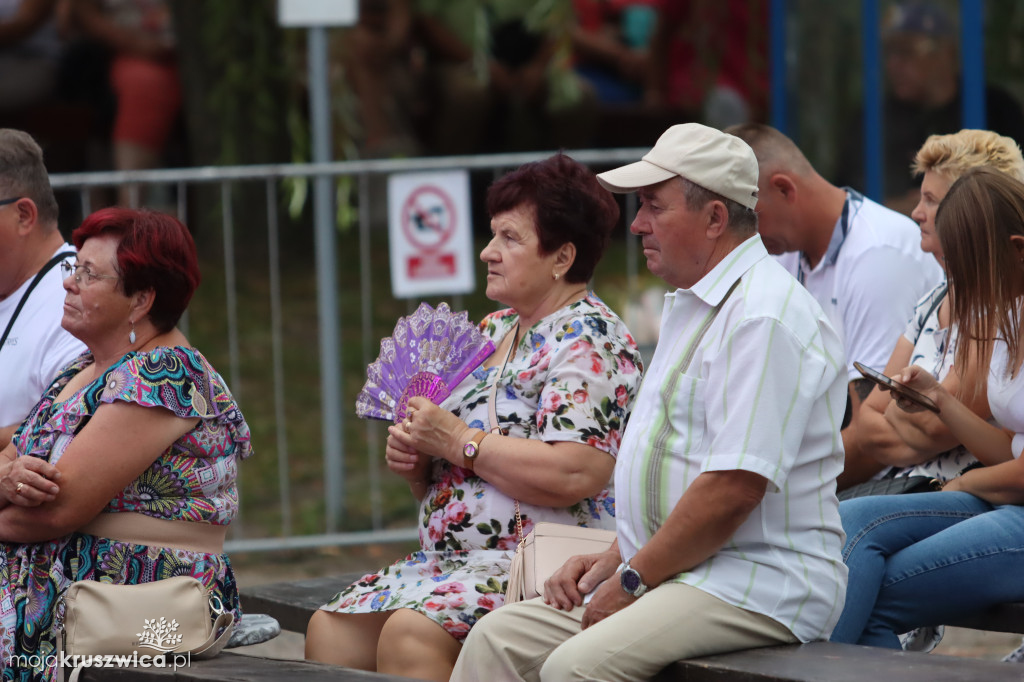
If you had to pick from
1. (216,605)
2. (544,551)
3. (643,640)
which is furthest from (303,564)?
(643,640)

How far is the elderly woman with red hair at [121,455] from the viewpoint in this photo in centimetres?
318

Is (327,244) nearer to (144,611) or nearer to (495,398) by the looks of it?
(495,398)

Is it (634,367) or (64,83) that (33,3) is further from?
(634,367)

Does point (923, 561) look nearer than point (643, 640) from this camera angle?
No

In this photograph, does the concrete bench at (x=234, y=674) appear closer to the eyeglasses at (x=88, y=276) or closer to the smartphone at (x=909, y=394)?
the eyeglasses at (x=88, y=276)

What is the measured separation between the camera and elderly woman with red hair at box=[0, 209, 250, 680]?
3.18m

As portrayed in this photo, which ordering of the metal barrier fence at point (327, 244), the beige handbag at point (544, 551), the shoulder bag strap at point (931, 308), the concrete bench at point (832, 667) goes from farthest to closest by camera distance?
the metal barrier fence at point (327, 244) → the shoulder bag strap at point (931, 308) → the beige handbag at point (544, 551) → the concrete bench at point (832, 667)

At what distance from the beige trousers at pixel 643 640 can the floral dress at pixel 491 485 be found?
285 millimetres

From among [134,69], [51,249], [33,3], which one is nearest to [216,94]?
[134,69]

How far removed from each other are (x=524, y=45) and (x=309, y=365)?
12.2ft

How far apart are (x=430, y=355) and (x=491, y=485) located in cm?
36

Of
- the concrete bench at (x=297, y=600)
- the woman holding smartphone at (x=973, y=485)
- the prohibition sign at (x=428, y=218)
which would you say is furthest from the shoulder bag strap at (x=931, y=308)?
the prohibition sign at (x=428, y=218)

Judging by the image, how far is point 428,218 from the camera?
621 centimetres

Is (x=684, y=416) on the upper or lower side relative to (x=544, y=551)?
upper
